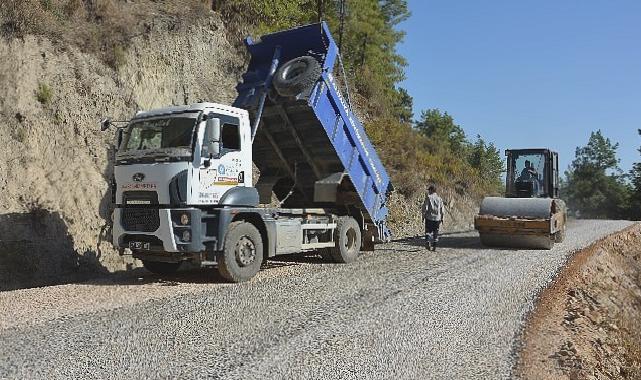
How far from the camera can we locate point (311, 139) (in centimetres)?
1075

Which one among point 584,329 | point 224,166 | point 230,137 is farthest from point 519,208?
point 224,166

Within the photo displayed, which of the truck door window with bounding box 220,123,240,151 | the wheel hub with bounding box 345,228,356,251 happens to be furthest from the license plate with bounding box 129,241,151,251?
the wheel hub with bounding box 345,228,356,251

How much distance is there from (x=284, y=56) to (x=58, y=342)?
282 inches

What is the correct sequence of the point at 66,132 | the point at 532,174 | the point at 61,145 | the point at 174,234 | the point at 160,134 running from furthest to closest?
1. the point at 532,174
2. the point at 66,132
3. the point at 61,145
4. the point at 160,134
5. the point at 174,234

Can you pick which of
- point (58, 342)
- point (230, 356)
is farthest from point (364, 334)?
point (58, 342)

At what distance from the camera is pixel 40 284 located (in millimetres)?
11078

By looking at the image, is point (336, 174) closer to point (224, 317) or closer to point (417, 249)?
point (417, 249)

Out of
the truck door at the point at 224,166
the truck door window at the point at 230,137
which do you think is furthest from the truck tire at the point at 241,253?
the truck door window at the point at 230,137

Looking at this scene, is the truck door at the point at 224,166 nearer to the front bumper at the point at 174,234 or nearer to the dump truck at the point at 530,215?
the front bumper at the point at 174,234

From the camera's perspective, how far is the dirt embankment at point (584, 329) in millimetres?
4973

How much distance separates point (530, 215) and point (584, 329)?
803cm

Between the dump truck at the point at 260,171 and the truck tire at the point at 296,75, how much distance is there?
3 centimetres

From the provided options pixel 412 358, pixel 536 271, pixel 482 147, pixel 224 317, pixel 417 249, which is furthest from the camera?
pixel 482 147

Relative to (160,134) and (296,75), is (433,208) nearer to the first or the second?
(296,75)
